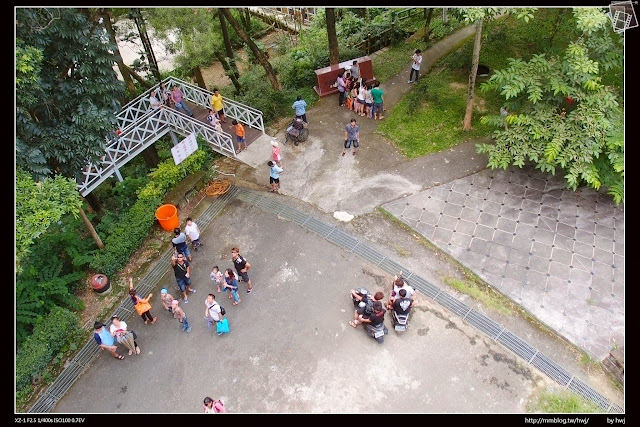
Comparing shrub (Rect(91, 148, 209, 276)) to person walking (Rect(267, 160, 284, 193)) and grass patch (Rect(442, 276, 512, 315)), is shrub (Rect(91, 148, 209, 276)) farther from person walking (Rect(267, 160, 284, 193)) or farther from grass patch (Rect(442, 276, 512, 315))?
grass patch (Rect(442, 276, 512, 315))

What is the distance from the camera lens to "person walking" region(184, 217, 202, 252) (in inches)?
444

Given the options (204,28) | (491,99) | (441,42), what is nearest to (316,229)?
(204,28)

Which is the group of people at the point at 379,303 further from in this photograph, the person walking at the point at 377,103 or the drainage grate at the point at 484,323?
the person walking at the point at 377,103

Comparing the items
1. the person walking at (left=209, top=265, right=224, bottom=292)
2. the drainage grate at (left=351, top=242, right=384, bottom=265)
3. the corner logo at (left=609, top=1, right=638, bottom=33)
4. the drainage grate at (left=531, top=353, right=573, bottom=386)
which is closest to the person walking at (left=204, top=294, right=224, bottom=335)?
the person walking at (left=209, top=265, right=224, bottom=292)

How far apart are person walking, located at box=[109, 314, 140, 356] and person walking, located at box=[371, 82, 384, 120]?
32.0 feet

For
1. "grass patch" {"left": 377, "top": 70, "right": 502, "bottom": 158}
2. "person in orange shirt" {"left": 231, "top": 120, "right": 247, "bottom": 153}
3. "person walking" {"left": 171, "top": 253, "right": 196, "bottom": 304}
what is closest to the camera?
"person walking" {"left": 171, "top": 253, "right": 196, "bottom": 304}

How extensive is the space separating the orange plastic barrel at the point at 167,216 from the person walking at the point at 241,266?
2654mm

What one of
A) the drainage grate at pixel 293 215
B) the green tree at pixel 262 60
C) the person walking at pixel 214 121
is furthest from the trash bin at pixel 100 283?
the green tree at pixel 262 60

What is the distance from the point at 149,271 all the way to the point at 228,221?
2344 mm

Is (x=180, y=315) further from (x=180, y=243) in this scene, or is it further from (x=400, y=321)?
(x=400, y=321)

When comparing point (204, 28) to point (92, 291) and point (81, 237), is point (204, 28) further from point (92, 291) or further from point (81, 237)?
point (92, 291)

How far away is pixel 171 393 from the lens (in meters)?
9.45

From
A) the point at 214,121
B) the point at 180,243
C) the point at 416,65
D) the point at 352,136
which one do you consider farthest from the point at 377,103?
the point at 180,243

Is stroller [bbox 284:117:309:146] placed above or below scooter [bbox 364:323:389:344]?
above
